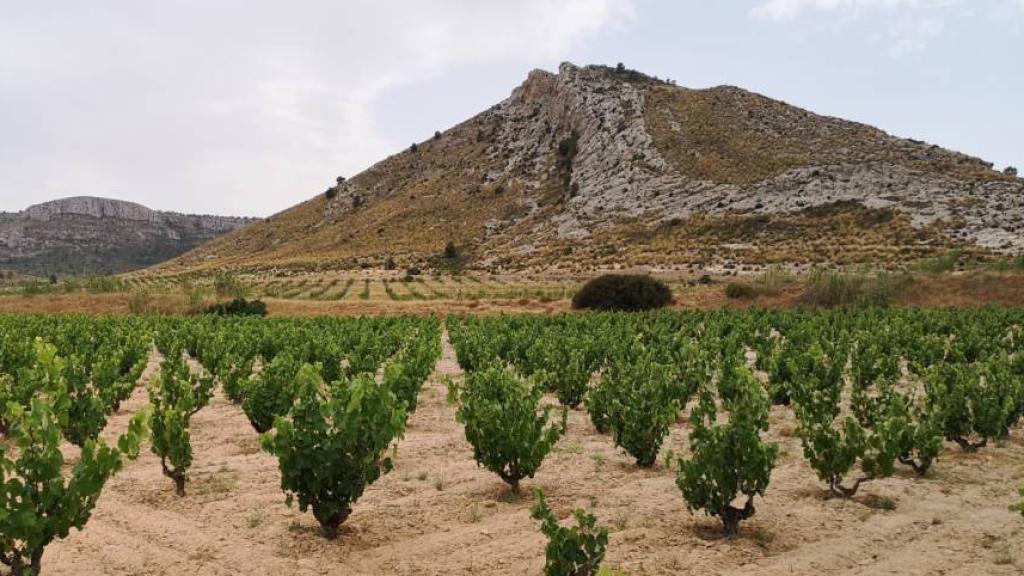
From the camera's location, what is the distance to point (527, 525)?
836 cm

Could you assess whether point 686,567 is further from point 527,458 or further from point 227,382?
point 227,382

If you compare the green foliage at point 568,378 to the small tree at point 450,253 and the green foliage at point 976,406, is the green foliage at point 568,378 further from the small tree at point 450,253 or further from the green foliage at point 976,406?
the small tree at point 450,253

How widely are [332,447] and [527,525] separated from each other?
2532 millimetres

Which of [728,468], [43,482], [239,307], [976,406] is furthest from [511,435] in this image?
[239,307]

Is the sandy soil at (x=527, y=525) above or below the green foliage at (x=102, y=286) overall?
below

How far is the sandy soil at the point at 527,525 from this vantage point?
285 inches

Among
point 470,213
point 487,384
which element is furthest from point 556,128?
point 487,384

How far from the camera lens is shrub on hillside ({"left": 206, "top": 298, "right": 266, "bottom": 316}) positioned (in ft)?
150

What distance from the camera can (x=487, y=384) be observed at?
11.6 meters

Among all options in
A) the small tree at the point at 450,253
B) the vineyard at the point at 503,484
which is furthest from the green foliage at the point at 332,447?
the small tree at the point at 450,253

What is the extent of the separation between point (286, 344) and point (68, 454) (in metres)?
10.7

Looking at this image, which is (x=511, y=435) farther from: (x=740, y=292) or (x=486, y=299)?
(x=486, y=299)

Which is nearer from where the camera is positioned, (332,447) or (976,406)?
(332,447)

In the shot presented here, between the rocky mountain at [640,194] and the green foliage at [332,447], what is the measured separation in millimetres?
60016
